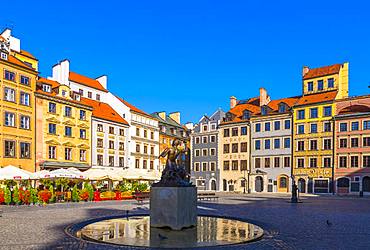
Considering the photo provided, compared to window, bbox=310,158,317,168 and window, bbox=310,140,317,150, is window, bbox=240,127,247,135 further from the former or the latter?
window, bbox=310,158,317,168

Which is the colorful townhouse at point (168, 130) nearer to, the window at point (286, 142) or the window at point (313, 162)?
the window at point (286, 142)

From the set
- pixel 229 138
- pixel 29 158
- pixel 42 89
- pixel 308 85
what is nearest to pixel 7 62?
pixel 42 89

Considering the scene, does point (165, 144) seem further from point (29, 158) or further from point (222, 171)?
point (29, 158)

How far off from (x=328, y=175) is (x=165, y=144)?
2818 centimetres

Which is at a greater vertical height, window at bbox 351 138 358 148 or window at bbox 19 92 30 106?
window at bbox 19 92 30 106

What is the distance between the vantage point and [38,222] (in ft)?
53.2

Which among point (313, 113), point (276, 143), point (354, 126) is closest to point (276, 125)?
point (276, 143)

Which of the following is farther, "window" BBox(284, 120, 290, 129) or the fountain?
"window" BBox(284, 120, 290, 129)

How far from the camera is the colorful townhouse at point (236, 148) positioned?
60.4 m

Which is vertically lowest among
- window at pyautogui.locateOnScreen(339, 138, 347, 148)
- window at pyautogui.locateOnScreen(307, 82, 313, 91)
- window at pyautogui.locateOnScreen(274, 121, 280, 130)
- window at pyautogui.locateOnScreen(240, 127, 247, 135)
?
window at pyautogui.locateOnScreen(339, 138, 347, 148)

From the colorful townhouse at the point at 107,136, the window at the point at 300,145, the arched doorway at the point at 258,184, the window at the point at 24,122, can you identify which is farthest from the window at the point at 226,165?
the window at the point at 24,122

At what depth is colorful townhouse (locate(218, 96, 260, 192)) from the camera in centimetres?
6038

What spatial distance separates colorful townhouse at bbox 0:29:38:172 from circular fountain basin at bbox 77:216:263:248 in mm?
27071

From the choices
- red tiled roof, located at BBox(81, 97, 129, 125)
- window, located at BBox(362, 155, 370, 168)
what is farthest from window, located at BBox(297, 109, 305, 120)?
red tiled roof, located at BBox(81, 97, 129, 125)
